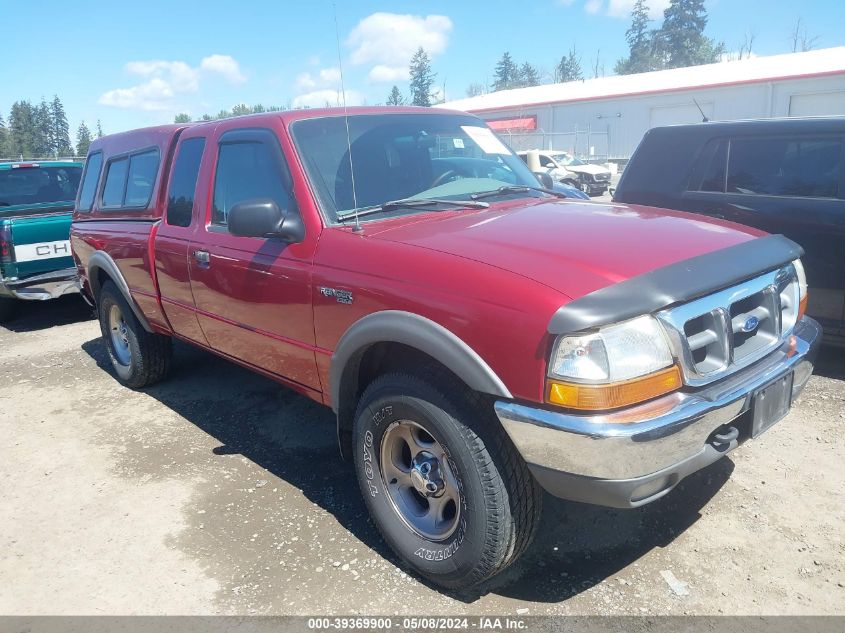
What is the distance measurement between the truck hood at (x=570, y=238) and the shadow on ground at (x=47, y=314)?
6850 millimetres

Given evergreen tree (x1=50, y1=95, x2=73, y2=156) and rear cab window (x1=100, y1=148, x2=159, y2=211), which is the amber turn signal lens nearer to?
rear cab window (x1=100, y1=148, x2=159, y2=211)

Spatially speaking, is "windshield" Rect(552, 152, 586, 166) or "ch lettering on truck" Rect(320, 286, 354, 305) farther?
"windshield" Rect(552, 152, 586, 166)

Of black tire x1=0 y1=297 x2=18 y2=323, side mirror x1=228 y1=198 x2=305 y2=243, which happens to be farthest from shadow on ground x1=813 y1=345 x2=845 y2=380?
black tire x1=0 y1=297 x2=18 y2=323

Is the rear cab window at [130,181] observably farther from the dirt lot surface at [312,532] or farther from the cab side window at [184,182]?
the dirt lot surface at [312,532]

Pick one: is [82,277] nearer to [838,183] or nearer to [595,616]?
[595,616]

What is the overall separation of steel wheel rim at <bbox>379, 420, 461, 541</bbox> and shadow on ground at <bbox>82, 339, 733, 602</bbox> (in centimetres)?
28

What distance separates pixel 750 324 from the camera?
2559 mm

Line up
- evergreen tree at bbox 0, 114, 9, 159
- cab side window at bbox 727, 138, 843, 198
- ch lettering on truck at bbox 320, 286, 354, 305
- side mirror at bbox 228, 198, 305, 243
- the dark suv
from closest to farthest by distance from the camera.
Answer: ch lettering on truck at bbox 320, 286, 354, 305 → side mirror at bbox 228, 198, 305, 243 → the dark suv → cab side window at bbox 727, 138, 843, 198 → evergreen tree at bbox 0, 114, 9, 159

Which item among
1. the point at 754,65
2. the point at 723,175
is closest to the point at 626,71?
the point at 754,65

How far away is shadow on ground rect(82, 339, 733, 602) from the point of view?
2.85 meters

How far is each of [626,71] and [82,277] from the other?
9732 cm

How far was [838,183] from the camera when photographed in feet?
15.2

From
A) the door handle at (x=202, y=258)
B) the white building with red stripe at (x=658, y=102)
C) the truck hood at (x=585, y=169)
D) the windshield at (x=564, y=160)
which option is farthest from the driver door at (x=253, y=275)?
the white building with red stripe at (x=658, y=102)

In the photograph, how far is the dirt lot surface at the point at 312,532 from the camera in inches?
106
